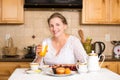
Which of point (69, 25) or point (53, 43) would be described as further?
point (69, 25)

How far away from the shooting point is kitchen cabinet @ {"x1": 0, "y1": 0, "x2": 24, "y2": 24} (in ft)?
12.0

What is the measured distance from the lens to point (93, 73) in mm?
2139

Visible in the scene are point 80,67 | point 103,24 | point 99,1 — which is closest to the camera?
point 80,67

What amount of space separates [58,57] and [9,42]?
161cm

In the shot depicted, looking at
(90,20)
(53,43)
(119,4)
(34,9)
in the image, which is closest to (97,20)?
(90,20)

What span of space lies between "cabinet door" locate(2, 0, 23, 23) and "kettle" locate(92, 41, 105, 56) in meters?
1.27

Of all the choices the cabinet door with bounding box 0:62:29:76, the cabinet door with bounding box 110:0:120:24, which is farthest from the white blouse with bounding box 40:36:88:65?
the cabinet door with bounding box 110:0:120:24

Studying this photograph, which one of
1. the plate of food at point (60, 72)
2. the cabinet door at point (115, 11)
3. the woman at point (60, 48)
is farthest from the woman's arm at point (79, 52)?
the cabinet door at point (115, 11)

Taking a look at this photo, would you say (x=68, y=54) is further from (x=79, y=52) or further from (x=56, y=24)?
(x=56, y=24)

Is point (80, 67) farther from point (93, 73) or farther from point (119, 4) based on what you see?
point (119, 4)

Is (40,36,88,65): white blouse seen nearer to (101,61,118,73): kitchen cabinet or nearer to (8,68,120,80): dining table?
(8,68,120,80): dining table

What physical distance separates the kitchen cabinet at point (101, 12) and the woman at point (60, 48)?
45.8 inches

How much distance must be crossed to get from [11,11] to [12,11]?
0.02 metres

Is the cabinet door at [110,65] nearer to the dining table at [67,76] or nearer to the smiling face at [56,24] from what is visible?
the smiling face at [56,24]
